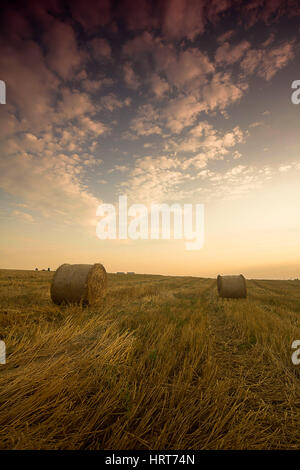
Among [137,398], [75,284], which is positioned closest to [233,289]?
[75,284]

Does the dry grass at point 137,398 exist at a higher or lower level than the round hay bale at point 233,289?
higher

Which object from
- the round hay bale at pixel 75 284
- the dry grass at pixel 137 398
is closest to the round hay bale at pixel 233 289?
the round hay bale at pixel 75 284

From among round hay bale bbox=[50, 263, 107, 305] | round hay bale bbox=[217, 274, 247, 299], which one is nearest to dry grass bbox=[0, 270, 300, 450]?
round hay bale bbox=[50, 263, 107, 305]

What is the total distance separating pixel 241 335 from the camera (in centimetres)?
556

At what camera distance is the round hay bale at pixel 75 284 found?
9234 millimetres

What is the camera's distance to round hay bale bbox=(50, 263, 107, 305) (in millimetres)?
9234

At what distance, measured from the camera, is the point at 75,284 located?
30.7ft

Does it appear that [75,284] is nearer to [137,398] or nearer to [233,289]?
[137,398]

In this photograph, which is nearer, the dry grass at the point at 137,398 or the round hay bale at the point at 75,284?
the dry grass at the point at 137,398

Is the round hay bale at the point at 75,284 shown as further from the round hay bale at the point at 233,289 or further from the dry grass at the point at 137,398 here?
the round hay bale at the point at 233,289

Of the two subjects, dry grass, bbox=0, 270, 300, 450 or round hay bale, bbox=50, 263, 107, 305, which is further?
round hay bale, bbox=50, 263, 107, 305

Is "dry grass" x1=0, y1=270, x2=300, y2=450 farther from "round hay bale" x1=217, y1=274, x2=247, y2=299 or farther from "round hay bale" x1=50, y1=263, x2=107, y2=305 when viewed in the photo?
"round hay bale" x1=217, y1=274, x2=247, y2=299

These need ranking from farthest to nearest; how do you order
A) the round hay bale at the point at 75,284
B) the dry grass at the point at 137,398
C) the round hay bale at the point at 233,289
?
the round hay bale at the point at 233,289 → the round hay bale at the point at 75,284 → the dry grass at the point at 137,398
